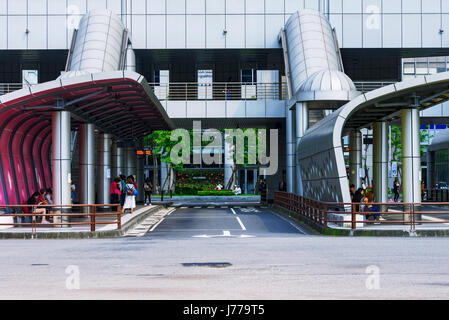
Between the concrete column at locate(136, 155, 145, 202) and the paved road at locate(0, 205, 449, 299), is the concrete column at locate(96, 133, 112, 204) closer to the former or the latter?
the concrete column at locate(136, 155, 145, 202)

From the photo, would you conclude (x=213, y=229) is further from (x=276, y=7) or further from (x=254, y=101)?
(x=276, y=7)

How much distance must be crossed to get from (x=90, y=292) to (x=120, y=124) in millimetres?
26305

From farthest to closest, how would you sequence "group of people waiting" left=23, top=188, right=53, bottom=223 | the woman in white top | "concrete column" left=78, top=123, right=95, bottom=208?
the woman in white top
"concrete column" left=78, top=123, right=95, bottom=208
"group of people waiting" left=23, top=188, right=53, bottom=223

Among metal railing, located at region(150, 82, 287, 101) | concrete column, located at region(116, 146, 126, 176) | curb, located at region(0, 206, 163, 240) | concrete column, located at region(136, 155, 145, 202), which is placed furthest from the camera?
metal railing, located at region(150, 82, 287, 101)

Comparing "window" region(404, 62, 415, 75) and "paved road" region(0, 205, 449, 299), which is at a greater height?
"window" region(404, 62, 415, 75)

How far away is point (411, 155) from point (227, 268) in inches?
617

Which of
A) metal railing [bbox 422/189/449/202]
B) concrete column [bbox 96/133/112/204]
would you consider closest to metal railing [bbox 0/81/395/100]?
metal railing [bbox 422/189/449/202]

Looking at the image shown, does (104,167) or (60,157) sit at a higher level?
(60,157)

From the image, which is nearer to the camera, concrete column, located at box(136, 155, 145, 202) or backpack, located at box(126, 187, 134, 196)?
backpack, located at box(126, 187, 134, 196)

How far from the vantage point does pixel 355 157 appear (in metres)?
40.3

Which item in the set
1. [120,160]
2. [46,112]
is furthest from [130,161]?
[46,112]

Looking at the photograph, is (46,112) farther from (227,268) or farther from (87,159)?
(227,268)

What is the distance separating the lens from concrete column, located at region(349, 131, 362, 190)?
131ft

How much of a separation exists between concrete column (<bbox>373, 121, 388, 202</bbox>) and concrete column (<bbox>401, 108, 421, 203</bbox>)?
710cm
